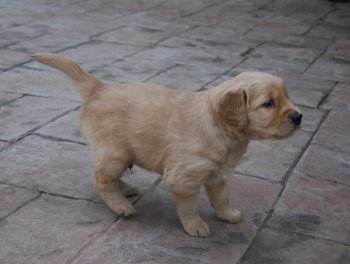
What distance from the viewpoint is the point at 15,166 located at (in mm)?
4277

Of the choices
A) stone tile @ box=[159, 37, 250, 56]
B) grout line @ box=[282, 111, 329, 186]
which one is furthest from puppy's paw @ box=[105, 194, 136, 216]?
stone tile @ box=[159, 37, 250, 56]

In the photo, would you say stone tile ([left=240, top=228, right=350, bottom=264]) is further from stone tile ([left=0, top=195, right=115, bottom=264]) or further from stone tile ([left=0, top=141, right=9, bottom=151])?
stone tile ([left=0, top=141, right=9, bottom=151])

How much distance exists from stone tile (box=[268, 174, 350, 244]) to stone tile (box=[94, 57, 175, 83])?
2582 millimetres

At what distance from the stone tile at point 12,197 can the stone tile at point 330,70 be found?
4094 mm

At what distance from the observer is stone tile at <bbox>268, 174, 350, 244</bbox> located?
12.0ft

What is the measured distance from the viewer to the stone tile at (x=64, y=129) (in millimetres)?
4871

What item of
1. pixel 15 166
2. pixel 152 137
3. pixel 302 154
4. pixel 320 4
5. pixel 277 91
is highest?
pixel 277 91

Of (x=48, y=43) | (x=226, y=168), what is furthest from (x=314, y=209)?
(x=48, y=43)

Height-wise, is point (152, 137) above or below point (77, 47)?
Result: above

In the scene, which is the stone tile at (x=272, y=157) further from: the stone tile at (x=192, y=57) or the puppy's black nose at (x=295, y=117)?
the stone tile at (x=192, y=57)

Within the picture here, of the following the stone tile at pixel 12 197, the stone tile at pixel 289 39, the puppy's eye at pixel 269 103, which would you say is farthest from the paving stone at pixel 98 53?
the puppy's eye at pixel 269 103

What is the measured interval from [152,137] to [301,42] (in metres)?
5.68

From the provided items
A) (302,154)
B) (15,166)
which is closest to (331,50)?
(302,154)

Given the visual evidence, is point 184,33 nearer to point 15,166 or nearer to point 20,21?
point 20,21
